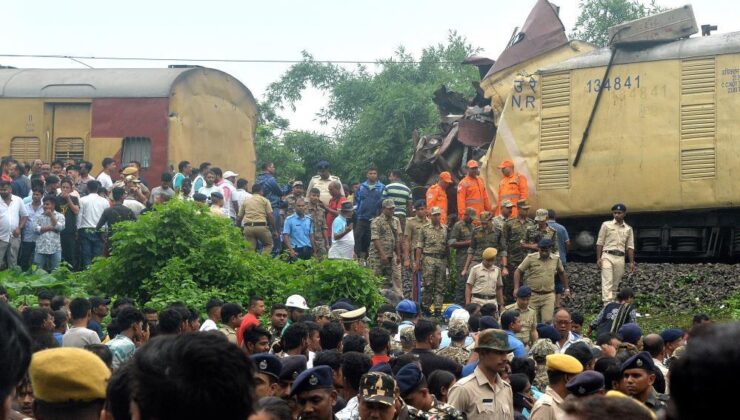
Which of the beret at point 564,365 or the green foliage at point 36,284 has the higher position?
the beret at point 564,365

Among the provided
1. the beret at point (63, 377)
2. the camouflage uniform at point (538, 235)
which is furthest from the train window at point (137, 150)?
the beret at point (63, 377)

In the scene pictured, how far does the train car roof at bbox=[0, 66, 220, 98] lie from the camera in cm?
2341

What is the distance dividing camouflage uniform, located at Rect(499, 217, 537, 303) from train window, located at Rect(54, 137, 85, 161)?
9872 mm

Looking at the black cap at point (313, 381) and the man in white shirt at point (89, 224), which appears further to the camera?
the man in white shirt at point (89, 224)

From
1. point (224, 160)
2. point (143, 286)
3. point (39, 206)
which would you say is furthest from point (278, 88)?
point (143, 286)

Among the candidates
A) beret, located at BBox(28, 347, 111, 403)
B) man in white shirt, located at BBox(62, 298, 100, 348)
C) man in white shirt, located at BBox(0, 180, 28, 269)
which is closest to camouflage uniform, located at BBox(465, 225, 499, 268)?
man in white shirt, located at BBox(0, 180, 28, 269)

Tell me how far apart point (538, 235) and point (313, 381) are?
10640 millimetres

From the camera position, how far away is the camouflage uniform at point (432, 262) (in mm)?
17078

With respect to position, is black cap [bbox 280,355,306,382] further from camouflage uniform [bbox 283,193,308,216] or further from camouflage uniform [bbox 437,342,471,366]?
camouflage uniform [bbox 283,193,308,216]

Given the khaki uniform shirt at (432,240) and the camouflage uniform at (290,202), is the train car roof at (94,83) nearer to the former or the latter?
the camouflage uniform at (290,202)

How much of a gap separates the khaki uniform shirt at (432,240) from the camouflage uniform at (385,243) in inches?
19.5

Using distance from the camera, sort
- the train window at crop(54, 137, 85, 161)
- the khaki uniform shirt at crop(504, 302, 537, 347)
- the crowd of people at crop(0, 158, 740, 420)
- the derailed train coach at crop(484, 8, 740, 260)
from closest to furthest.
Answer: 1. the crowd of people at crop(0, 158, 740, 420)
2. the khaki uniform shirt at crop(504, 302, 537, 347)
3. the derailed train coach at crop(484, 8, 740, 260)
4. the train window at crop(54, 137, 85, 161)

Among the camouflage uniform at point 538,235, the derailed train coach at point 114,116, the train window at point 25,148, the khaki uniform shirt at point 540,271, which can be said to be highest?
the derailed train coach at point 114,116

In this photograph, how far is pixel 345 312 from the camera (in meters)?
11.7
